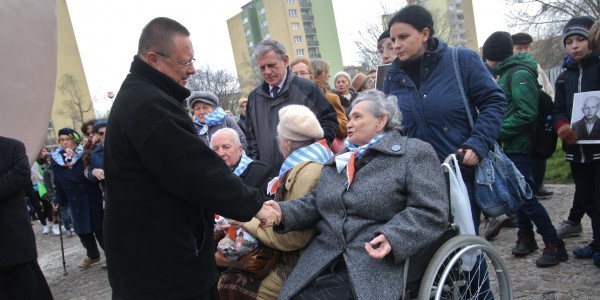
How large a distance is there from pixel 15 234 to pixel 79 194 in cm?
302

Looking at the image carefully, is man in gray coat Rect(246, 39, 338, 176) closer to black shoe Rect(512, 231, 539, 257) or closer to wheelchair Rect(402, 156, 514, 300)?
wheelchair Rect(402, 156, 514, 300)

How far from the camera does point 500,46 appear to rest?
3.77 metres

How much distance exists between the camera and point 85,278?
5.69 m

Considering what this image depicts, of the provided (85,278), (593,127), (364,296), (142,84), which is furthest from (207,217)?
(85,278)

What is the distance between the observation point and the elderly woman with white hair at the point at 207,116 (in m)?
4.78

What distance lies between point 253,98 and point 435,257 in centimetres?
245

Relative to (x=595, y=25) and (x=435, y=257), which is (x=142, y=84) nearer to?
(x=435, y=257)

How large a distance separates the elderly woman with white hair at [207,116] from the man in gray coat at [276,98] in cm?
105

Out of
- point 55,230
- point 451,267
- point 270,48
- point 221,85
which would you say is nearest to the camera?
point 451,267

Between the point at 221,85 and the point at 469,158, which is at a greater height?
the point at 221,85

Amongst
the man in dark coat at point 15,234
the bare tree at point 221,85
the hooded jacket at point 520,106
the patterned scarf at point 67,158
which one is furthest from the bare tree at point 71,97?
the hooded jacket at point 520,106

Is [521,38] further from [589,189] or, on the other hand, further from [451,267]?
[451,267]

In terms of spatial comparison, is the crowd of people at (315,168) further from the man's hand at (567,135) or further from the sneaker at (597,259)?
the sneaker at (597,259)

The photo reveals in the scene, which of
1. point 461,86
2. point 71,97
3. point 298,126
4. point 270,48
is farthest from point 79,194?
point 71,97
